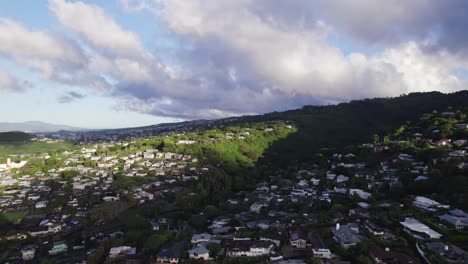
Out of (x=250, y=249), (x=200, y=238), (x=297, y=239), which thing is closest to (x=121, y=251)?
(x=200, y=238)

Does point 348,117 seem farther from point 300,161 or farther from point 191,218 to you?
point 191,218

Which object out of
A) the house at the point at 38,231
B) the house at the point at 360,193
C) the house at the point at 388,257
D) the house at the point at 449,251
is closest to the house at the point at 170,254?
the house at the point at 388,257

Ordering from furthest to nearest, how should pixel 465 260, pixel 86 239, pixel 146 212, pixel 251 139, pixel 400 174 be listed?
pixel 251 139
pixel 400 174
pixel 146 212
pixel 86 239
pixel 465 260

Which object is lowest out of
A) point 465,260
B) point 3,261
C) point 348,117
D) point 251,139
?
point 3,261

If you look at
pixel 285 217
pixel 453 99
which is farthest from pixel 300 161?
pixel 453 99

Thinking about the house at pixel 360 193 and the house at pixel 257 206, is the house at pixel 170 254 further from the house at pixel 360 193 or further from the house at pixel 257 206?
the house at pixel 360 193

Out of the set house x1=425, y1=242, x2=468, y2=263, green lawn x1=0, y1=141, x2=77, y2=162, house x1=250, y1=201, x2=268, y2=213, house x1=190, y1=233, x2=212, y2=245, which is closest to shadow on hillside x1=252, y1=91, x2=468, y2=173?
house x1=250, y1=201, x2=268, y2=213

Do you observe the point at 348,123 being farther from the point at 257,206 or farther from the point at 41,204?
the point at 41,204
